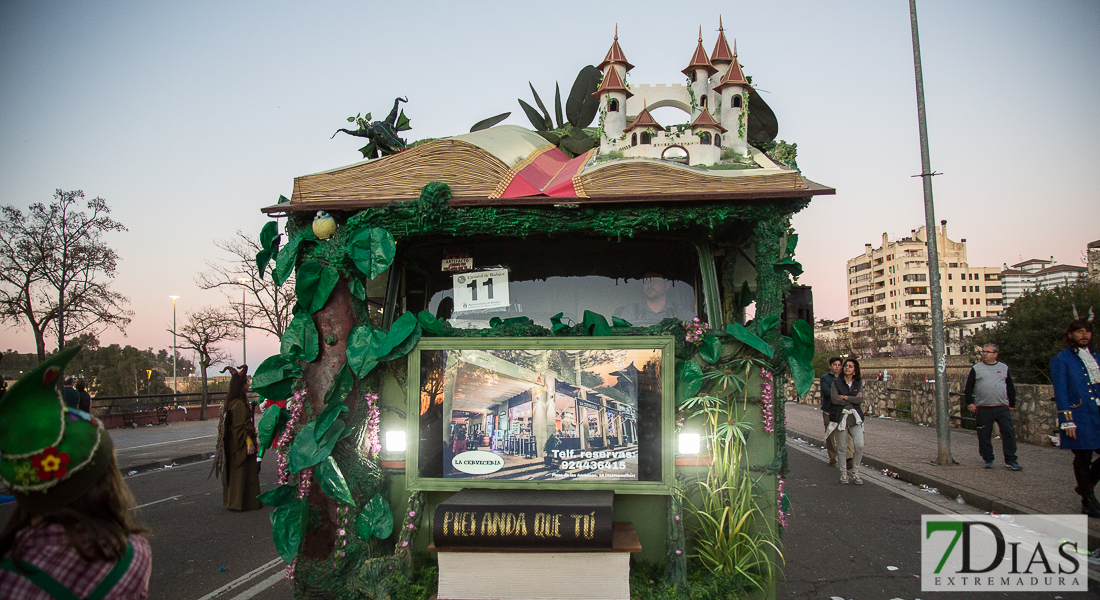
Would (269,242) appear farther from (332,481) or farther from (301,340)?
(332,481)

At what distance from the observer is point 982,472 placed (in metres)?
9.87

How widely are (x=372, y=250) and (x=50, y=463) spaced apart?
210cm

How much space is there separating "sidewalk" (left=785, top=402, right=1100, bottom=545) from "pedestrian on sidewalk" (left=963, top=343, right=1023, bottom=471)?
0.27 meters

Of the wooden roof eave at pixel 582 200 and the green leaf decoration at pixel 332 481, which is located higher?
the wooden roof eave at pixel 582 200

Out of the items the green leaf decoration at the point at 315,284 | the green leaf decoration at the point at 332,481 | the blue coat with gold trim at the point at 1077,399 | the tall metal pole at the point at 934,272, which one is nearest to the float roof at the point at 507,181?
the green leaf decoration at the point at 315,284

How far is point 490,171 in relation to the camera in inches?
152

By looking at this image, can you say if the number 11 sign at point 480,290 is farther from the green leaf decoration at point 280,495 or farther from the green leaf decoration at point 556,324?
the green leaf decoration at point 280,495

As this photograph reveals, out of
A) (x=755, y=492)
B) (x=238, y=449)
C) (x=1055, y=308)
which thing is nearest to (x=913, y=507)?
(x=755, y=492)

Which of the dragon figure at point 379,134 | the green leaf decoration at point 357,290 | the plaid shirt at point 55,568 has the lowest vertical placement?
the plaid shirt at point 55,568

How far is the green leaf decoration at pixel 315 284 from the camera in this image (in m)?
3.79

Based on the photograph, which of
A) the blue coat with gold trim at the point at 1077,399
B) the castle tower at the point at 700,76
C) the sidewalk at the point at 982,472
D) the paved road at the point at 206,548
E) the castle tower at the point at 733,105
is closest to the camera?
the castle tower at the point at 733,105

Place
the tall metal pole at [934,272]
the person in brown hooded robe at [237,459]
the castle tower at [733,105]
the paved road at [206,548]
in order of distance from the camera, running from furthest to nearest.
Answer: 1. the tall metal pole at [934,272]
2. the person in brown hooded robe at [237,459]
3. the paved road at [206,548]
4. the castle tower at [733,105]

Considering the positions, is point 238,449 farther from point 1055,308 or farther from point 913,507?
point 1055,308

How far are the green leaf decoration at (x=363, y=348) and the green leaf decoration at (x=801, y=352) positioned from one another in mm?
2231
